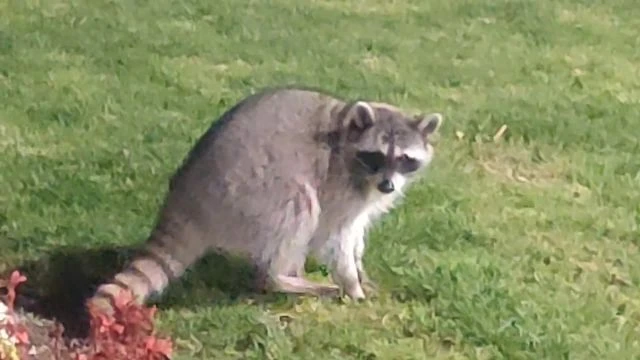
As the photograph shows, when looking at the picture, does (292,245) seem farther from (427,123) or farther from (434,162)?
(434,162)

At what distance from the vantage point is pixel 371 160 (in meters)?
4.88

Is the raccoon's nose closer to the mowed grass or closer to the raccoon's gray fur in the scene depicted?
the raccoon's gray fur

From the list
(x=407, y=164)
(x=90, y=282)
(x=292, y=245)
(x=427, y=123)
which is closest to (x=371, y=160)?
(x=407, y=164)

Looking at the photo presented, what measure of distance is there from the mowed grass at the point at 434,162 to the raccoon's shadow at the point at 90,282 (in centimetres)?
2

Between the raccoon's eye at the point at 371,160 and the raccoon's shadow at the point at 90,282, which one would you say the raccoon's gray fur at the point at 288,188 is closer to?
the raccoon's eye at the point at 371,160

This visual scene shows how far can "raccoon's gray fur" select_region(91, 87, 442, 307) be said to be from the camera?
4695 millimetres

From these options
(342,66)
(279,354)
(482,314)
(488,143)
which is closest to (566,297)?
(482,314)

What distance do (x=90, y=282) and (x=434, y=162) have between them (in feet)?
5.99

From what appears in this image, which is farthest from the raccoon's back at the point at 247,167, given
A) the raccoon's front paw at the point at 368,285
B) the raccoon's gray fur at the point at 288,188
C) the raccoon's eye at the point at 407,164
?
the raccoon's front paw at the point at 368,285

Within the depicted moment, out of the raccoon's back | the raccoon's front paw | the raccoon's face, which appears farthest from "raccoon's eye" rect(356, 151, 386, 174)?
the raccoon's front paw

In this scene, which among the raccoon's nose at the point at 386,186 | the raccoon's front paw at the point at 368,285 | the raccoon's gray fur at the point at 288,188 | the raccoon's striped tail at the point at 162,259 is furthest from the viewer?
the raccoon's front paw at the point at 368,285

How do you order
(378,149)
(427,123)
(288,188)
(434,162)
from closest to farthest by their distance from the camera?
1. (288,188)
2. (378,149)
3. (427,123)
4. (434,162)

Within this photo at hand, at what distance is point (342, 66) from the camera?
7.38 m

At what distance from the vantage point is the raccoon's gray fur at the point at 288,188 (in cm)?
470
